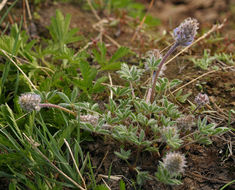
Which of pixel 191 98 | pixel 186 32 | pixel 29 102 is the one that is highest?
pixel 186 32

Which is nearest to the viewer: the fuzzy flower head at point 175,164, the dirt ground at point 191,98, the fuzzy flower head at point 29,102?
the fuzzy flower head at point 175,164

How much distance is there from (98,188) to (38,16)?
253cm

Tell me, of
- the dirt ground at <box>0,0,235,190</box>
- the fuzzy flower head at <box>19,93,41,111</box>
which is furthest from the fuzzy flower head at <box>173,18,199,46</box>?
the fuzzy flower head at <box>19,93,41,111</box>

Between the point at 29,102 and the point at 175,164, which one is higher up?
the point at 29,102

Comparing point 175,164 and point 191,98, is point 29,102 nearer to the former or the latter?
point 175,164

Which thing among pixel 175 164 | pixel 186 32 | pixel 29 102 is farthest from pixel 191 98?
pixel 29 102

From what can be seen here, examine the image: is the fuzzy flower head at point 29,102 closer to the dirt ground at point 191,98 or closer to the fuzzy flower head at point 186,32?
the dirt ground at point 191,98

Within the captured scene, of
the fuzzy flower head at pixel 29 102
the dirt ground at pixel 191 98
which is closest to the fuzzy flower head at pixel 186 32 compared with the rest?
the dirt ground at pixel 191 98

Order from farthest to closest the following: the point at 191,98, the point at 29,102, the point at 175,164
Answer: the point at 191,98 < the point at 29,102 < the point at 175,164

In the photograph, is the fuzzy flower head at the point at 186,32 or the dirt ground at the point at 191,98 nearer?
the fuzzy flower head at the point at 186,32

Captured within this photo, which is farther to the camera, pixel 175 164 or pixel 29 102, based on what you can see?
pixel 29 102

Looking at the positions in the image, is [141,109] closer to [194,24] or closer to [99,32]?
[194,24]

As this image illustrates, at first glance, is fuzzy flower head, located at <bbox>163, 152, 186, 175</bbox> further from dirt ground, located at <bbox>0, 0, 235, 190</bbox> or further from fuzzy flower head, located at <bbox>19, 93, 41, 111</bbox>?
fuzzy flower head, located at <bbox>19, 93, 41, 111</bbox>

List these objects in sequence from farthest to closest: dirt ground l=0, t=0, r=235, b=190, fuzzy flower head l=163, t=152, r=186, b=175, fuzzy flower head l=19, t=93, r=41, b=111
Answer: dirt ground l=0, t=0, r=235, b=190 < fuzzy flower head l=19, t=93, r=41, b=111 < fuzzy flower head l=163, t=152, r=186, b=175
